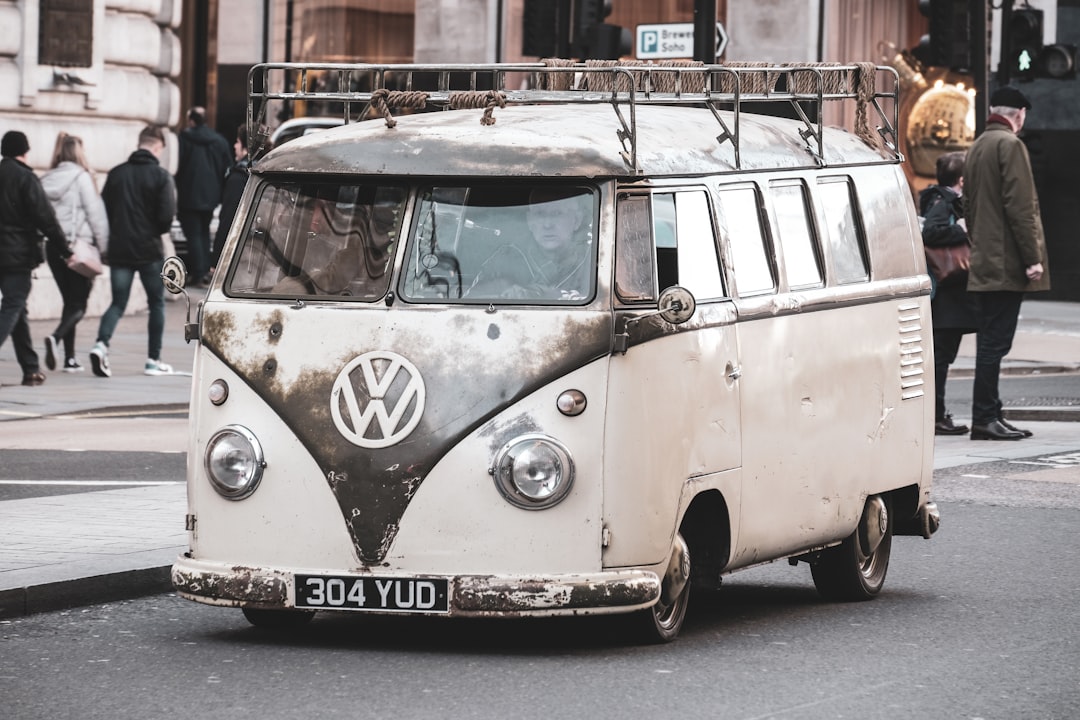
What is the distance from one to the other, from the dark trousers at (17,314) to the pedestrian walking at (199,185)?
28.6 ft

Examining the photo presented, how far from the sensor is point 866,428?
863 centimetres

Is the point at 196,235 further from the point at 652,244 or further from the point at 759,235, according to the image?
the point at 652,244

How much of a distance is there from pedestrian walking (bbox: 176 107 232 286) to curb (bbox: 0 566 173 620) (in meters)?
17.4

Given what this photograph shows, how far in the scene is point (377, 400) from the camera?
7184mm

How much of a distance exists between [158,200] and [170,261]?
35.4 ft

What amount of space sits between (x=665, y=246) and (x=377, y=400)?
1058 mm

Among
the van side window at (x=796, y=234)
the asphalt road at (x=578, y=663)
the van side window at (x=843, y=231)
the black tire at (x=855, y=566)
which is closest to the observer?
the asphalt road at (x=578, y=663)

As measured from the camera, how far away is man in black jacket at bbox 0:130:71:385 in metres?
17.0

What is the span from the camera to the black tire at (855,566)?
28.7ft

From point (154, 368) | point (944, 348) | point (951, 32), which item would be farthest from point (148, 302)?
point (951, 32)

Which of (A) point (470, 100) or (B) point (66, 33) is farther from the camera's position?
(B) point (66, 33)

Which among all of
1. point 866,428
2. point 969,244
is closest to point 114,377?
point 969,244

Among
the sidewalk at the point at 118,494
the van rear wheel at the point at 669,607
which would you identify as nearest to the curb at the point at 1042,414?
the sidewalk at the point at 118,494

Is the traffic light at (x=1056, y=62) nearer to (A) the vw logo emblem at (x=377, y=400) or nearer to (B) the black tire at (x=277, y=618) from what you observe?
(B) the black tire at (x=277, y=618)
